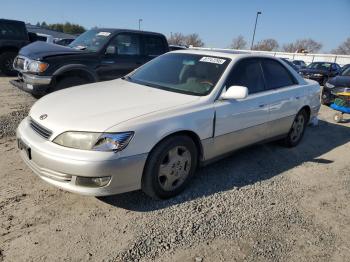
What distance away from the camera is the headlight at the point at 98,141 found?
296cm

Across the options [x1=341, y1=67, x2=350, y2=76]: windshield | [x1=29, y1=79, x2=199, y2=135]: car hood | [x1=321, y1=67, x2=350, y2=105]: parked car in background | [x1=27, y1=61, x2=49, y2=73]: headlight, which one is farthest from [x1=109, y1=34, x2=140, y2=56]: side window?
[x1=341, y1=67, x2=350, y2=76]: windshield

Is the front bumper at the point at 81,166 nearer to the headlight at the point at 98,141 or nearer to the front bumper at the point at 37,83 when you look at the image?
the headlight at the point at 98,141

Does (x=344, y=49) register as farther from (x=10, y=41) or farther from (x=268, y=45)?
(x=10, y=41)

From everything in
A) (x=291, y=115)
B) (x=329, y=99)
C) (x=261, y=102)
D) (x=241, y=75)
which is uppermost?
(x=241, y=75)

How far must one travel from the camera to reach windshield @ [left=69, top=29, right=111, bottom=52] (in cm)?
705

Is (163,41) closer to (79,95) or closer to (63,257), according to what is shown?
(79,95)

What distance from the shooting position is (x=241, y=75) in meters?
4.30

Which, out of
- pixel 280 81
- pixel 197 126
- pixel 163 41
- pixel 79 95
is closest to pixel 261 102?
pixel 280 81

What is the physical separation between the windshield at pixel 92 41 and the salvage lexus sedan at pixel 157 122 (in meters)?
2.66

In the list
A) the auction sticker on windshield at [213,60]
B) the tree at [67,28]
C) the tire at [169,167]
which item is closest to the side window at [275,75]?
the auction sticker on windshield at [213,60]

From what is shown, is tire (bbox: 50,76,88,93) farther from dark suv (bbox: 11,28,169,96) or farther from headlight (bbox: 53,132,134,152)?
headlight (bbox: 53,132,134,152)

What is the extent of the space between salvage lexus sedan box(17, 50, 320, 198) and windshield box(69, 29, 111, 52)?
2.66 m

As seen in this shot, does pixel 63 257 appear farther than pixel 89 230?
No

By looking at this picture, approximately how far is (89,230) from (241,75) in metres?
2.63
